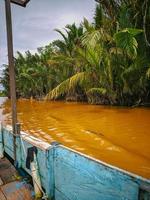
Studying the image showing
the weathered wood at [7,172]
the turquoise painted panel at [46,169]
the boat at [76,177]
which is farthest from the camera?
the weathered wood at [7,172]

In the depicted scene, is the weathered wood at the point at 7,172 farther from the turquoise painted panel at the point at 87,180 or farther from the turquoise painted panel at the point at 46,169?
the turquoise painted panel at the point at 87,180

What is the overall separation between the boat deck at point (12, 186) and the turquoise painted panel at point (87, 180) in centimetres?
67

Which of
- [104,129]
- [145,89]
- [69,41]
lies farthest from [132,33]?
[69,41]

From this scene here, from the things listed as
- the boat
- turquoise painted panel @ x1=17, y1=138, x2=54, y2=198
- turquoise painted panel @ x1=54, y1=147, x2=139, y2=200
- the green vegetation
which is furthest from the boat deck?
the green vegetation

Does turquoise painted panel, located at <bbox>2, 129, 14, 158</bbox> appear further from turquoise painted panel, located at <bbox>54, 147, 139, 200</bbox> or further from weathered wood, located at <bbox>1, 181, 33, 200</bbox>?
turquoise painted panel, located at <bbox>54, 147, 139, 200</bbox>

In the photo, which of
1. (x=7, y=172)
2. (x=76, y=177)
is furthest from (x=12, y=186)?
(x=76, y=177)

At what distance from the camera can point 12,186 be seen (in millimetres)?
3268

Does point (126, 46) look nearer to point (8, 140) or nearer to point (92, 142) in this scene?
point (92, 142)

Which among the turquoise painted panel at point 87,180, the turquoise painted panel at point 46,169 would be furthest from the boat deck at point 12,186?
the turquoise painted panel at point 87,180

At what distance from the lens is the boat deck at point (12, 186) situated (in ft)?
9.81

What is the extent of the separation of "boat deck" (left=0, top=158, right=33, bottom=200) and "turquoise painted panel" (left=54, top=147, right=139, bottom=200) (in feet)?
2.19

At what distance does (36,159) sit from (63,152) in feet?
2.42

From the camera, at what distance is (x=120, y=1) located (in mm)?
10477

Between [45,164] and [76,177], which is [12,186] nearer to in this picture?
[45,164]
